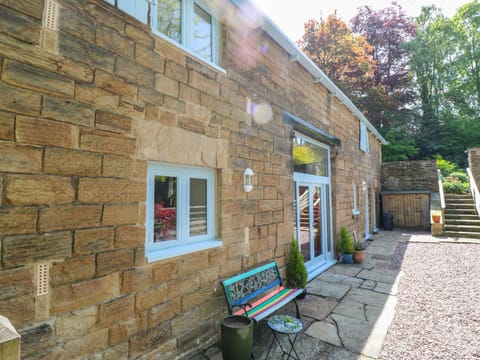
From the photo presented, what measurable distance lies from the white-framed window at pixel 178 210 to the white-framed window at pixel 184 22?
4.80 ft

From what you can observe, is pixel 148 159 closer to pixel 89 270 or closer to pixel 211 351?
pixel 89 270

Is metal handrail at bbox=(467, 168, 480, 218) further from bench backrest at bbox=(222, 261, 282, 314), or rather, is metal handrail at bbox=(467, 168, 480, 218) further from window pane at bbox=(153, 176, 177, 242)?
window pane at bbox=(153, 176, 177, 242)

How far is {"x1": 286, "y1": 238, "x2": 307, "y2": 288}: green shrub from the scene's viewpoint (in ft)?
15.8

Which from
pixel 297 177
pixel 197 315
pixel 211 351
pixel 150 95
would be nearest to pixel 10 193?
pixel 150 95

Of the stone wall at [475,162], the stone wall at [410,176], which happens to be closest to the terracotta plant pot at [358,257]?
the stone wall at [410,176]

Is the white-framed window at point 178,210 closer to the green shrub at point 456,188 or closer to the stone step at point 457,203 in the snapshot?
the stone step at point 457,203

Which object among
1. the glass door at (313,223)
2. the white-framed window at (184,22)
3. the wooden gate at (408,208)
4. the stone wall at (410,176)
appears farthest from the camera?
the stone wall at (410,176)

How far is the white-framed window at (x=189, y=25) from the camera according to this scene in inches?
121

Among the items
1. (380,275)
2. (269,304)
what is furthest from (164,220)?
(380,275)

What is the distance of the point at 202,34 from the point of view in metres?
3.60

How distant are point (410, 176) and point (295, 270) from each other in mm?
13454

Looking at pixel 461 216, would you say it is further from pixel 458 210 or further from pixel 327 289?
pixel 327 289

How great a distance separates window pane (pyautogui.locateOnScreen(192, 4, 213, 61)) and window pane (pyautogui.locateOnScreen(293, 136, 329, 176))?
274 centimetres

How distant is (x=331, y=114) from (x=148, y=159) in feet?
19.7
